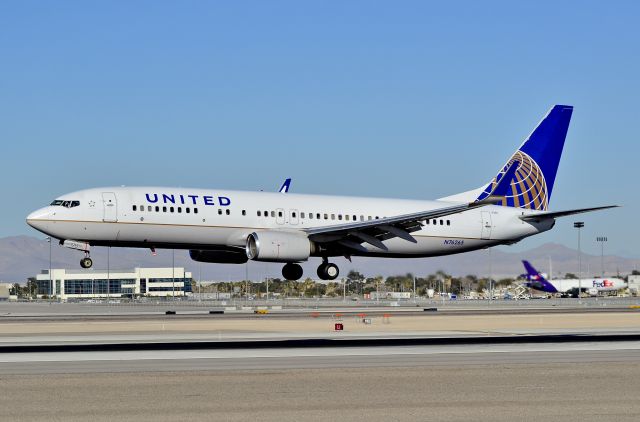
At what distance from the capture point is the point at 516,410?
1872cm

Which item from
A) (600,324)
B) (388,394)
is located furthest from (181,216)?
(388,394)

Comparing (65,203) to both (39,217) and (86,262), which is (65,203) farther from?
(86,262)

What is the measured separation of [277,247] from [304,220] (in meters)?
3.69

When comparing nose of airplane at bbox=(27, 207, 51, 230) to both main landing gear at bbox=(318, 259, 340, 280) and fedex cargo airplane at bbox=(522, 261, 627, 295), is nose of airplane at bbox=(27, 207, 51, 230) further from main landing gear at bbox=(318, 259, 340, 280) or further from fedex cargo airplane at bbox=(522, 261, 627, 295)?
fedex cargo airplane at bbox=(522, 261, 627, 295)

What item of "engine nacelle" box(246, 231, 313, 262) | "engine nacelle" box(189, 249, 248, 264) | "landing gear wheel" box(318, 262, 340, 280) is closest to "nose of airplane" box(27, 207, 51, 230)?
"engine nacelle" box(189, 249, 248, 264)

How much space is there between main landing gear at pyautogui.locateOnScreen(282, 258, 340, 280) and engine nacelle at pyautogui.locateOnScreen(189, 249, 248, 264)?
10.3ft

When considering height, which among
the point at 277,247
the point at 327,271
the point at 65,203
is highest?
the point at 65,203

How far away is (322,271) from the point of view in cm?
6338

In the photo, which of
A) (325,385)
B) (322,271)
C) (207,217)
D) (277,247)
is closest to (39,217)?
(207,217)

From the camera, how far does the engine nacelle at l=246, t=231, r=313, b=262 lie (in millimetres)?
58250

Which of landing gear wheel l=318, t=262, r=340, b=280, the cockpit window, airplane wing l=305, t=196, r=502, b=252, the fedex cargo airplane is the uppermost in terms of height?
the cockpit window

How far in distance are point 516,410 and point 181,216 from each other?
40.1 metres

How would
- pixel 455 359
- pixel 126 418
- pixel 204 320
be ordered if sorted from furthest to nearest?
1. pixel 204 320
2. pixel 455 359
3. pixel 126 418

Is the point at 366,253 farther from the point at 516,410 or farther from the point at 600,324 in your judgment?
the point at 516,410
